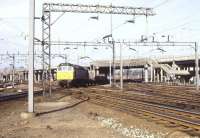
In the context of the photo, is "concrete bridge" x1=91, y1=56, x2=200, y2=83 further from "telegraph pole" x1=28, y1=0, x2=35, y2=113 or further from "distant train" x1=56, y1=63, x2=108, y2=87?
"telegraph pole" x1=28, y1=0, x2=35, y2=113

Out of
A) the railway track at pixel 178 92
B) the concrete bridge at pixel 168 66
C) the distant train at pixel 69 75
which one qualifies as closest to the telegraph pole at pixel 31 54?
the railway track at pixel 178 92

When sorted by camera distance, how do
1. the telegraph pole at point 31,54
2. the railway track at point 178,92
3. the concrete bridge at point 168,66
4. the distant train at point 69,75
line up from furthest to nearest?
the concrete bridge at point 168,66 < the distant train at point 69,75 < the railway track at point 178,92 < the telegraph pole at point 31,54

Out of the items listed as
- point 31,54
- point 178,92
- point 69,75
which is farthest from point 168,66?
point 31,54

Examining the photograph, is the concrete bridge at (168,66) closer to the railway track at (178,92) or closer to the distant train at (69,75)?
the distant train at (69,75)

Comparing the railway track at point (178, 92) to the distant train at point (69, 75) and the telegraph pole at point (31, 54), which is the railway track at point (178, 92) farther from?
the telegraph pole at point (31, 54)

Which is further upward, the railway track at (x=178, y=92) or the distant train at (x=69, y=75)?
the distant train at (x=69, y=75)

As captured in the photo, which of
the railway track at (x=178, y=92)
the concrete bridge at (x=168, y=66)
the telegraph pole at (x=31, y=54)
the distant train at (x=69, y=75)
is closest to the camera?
the telegraph pole at (x=31, y=54)

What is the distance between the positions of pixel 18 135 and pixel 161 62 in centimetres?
8576

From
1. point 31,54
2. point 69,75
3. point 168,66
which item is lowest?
point 69,75

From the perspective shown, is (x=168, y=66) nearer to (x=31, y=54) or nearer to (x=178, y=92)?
(x=178, y=92)

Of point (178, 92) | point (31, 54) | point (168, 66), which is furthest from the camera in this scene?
point (168, 66)

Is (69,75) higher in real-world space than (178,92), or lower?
→ higher

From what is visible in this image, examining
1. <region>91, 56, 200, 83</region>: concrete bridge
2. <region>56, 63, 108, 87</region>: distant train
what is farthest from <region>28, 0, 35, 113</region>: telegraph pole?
<region>91, 56, 200, 83</region>: concrete bridge

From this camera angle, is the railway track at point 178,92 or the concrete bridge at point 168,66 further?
the concrete bridge at point 168,66
